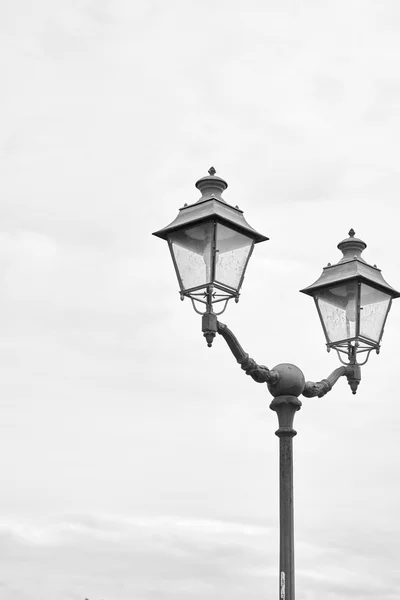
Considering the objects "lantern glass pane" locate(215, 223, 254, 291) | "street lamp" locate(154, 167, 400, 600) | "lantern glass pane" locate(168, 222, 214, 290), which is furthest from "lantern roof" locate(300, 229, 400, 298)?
"lantern glass pane" locate(168, 222, 214, 290)

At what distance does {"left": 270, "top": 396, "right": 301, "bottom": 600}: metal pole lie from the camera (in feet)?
38.2

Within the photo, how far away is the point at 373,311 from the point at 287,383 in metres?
1.49

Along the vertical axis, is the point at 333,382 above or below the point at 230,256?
below

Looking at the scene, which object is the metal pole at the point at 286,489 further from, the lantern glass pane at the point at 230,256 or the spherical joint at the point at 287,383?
the lantern glass pane at the point at 230,256

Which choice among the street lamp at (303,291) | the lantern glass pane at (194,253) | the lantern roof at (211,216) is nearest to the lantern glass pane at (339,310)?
the street lamp at (303,291)

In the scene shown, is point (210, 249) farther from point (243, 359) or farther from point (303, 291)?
point (303, 291)

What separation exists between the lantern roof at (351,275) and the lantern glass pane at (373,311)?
7 cm

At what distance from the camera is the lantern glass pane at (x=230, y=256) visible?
1161 centimetres

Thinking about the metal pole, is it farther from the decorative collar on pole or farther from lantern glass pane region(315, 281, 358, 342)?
the decorative collar on pole

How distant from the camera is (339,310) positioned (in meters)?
13.4

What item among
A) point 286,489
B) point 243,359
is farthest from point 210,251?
point 286,489

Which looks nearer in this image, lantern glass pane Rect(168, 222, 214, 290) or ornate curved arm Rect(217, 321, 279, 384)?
lantern glass pane Rect(168, 222, 214, 290)

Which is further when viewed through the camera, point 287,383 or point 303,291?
point 303,291

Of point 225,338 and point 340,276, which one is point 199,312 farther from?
point 340,276
